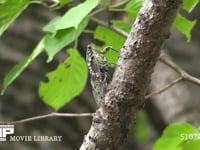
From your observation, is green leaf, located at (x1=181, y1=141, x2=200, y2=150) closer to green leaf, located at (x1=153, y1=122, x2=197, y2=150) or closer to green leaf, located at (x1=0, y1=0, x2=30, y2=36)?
green leaf, located at (x1=153, y1=122, x2=197, y2=150)

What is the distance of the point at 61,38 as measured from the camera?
1.04 m

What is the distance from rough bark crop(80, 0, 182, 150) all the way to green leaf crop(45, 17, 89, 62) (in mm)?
199

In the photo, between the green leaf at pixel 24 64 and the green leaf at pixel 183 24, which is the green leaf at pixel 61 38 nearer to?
the green leaf at pixel 24 64

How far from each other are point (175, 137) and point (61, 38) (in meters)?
0.33

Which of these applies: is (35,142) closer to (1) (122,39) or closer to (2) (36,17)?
(2) (36,17)

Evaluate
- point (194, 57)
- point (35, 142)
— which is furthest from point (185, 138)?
point (194, 57)

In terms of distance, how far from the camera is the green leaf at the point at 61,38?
3.36 ft

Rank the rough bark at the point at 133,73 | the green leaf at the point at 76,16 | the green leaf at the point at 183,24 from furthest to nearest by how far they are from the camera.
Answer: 1. the green leaf at the point at 183,24
2. the green leaf at the point at 76,16
3. the rough bark at the point at 133,73

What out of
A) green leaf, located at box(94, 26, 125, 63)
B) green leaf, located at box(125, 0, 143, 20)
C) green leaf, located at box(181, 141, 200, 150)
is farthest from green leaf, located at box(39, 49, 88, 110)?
green leaf, located at box(181, 141, 200, 150)

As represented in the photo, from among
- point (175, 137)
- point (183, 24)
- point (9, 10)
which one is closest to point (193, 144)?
point (175, 137)

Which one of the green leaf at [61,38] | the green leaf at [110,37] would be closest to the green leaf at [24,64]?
the green leaf at [61,38]

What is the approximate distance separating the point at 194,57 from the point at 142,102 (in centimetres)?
211

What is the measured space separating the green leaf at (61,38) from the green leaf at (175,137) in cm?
31

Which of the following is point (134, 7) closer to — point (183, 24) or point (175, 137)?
point (183, 24)
